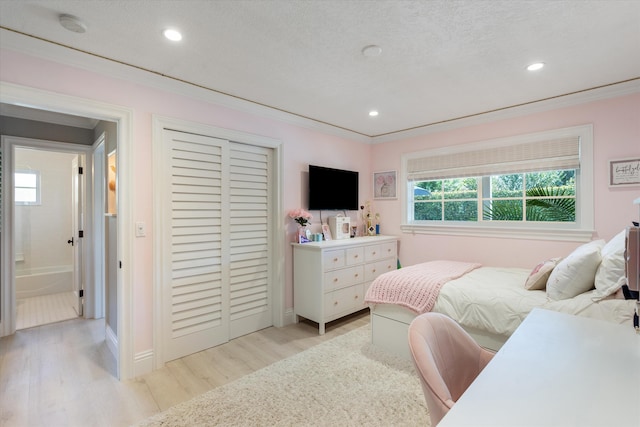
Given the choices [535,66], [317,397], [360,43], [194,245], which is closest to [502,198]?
[535,66]

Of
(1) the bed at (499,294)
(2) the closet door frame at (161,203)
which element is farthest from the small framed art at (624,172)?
(2) the closet door frame at (161,203)

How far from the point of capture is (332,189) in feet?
12.8

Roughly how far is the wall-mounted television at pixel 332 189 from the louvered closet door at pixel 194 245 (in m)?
1.11

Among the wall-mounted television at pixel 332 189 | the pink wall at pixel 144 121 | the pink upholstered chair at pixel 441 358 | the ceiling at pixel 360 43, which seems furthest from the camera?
the wall-mounted television at pixel 332 189

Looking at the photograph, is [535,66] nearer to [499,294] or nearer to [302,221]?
[499,294]

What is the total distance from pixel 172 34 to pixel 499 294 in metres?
2.81

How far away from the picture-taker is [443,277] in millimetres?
2596

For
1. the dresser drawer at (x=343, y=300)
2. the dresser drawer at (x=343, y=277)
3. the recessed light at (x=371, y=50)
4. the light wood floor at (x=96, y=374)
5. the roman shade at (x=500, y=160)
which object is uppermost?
the recessed light at (x=371, y=50)

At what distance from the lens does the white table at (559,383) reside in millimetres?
768

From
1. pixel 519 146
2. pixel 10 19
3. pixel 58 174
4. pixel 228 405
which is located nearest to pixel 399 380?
pixel 228 405

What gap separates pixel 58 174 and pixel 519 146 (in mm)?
6876

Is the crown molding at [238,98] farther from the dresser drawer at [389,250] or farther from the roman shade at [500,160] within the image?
the dresser drawer at [389,250]

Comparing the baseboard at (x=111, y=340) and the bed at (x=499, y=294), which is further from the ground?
the bed at (x=499, y=294)

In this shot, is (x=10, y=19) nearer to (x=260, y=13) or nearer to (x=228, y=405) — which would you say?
(x=260, y=13)
